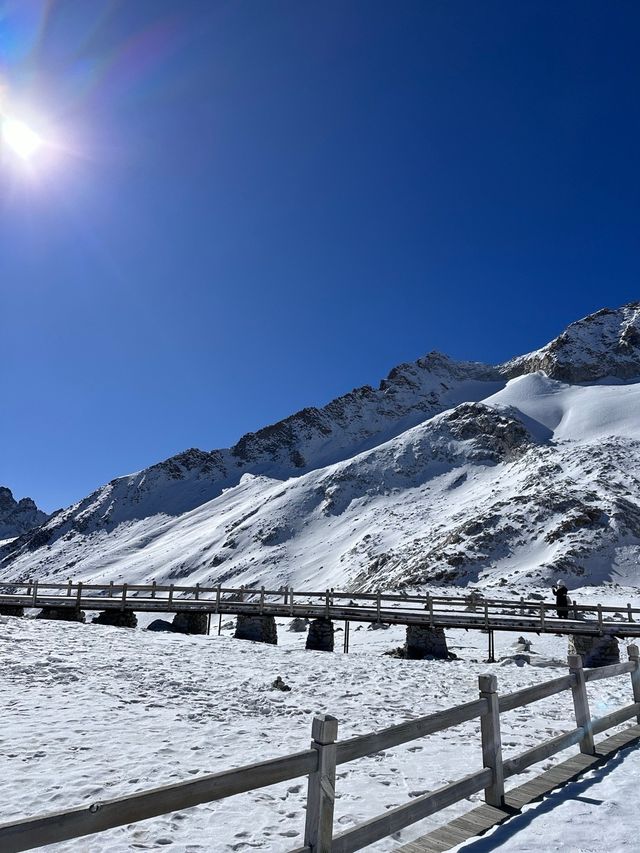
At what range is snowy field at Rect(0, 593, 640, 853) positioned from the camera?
570cm

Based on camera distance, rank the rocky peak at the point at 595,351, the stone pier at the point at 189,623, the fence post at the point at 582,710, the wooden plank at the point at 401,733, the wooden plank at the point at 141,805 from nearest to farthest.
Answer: the wooden plank at the point at 141,805 < the wooden plank at the point at 401,733 < the fence post at the point at 582,710 < the stone pier at the point at 189,623 < the rocky peak at the point at 595,351

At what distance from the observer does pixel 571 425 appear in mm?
98125

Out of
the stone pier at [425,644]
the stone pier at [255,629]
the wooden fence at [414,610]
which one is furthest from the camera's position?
the stone pier at [255,629]

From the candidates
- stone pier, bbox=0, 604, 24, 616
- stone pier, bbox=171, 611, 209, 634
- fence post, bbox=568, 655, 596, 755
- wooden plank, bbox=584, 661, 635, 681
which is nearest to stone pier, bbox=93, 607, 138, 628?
stone pier, bbox=171, 611, 209, 634

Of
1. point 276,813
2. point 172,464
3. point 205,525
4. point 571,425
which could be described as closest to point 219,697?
point 276,813

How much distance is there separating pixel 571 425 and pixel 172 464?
116204mm

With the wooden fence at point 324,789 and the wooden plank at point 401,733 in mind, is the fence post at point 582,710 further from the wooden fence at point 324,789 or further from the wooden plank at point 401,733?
the wooden plank at point 401,733

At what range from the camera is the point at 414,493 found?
9150 cm

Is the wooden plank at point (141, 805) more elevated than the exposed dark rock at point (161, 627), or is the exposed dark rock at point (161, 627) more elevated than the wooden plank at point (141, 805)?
the wooden plank at point (141, 805)

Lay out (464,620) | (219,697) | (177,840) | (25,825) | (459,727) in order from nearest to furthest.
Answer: (25,825), (177,840), (459,727), (219,697), (464,620)

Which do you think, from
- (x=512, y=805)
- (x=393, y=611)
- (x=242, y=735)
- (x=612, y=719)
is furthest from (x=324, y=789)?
(x=393, y=611)

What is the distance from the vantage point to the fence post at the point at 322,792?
4051 millimetres

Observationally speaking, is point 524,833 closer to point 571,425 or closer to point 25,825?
point 25,825

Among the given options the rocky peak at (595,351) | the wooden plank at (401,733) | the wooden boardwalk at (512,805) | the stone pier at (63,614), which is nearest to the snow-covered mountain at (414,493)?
the rocky peak at (595,351)
